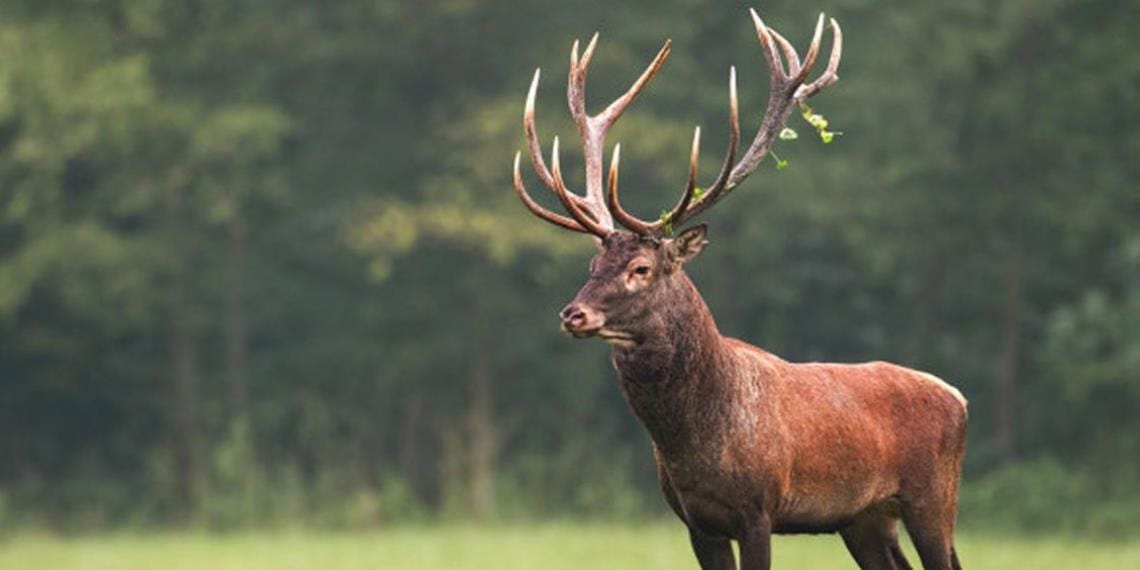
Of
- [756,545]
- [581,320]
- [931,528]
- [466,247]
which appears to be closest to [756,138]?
[581,320]

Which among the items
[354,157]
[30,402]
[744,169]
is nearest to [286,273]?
[354,157]

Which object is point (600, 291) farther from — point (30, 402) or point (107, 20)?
point (30, 402)

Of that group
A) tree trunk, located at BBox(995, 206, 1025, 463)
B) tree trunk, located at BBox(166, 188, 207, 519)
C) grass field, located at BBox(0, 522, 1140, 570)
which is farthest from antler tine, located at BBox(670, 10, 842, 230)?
tree trunk, located at BBox(166, 188, 207, 519)

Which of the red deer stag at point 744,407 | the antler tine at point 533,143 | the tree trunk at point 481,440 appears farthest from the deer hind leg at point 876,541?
→ the tree trunk at point 481,440

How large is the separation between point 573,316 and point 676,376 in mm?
575

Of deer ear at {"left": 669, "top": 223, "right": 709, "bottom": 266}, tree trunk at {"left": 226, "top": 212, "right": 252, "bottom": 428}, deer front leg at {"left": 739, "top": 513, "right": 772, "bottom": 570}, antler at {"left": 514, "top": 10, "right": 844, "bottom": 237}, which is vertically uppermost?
tree trunk at {"left": 226, "top": 212, "right": 252, "bottom": 428}

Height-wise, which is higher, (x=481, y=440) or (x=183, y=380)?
(x=183, y=380)

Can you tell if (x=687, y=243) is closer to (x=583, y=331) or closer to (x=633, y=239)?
(x=633, y=239)

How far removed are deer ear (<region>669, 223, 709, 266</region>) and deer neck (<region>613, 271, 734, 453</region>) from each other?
0.08m

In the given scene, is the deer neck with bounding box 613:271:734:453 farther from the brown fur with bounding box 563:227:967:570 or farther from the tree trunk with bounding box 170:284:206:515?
the tree trunk with bounding box 170:284:206:515

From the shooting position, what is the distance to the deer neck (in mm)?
8297

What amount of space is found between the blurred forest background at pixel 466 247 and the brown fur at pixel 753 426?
46.9 feet

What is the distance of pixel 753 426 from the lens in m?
8.47

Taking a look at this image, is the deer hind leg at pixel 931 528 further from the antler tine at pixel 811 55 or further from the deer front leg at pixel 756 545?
the antler tine at pixel 811 55
